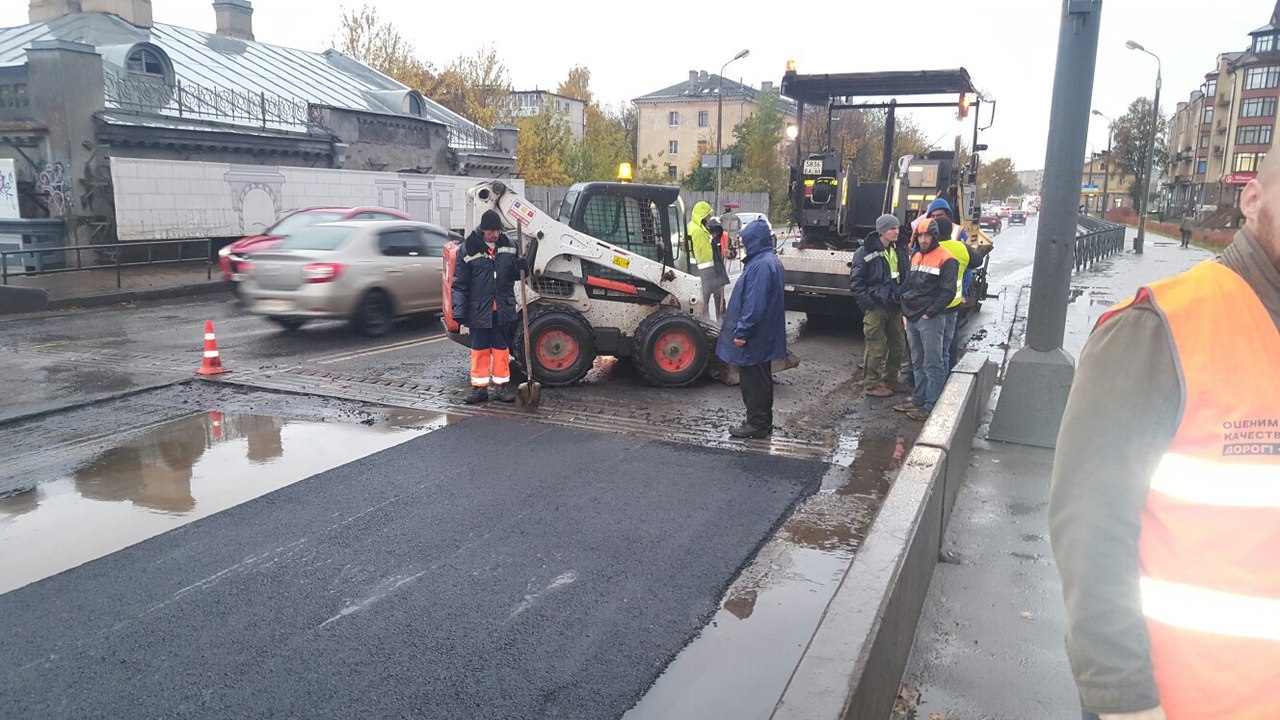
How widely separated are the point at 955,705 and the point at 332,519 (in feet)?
12.9

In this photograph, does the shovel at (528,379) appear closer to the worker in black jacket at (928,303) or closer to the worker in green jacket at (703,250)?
the worker in black jacket at (928,303)

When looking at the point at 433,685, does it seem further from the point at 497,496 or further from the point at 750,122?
the point at 750,122

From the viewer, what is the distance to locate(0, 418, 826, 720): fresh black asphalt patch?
375cm

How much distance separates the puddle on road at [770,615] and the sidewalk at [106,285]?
47.0ft

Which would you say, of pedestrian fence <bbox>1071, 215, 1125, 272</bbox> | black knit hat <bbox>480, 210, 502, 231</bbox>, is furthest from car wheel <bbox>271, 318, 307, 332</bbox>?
pedestrian fence <bbox>1071, 215, 1125, 272</bbox>

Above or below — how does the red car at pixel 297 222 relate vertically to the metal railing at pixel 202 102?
below

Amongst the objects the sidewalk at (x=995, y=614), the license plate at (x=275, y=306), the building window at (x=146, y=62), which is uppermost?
the building window at (x=146, y=62)

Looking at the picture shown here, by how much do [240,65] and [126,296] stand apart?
50.3ft

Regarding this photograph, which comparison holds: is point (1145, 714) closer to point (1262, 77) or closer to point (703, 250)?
point (703, 250)

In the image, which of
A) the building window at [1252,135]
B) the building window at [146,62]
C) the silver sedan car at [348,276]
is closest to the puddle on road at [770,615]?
the silver sedan car at [348,276]

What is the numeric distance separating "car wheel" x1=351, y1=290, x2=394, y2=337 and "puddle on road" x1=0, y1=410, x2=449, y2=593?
430 cm

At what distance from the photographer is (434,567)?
5.00 m

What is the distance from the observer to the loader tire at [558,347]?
31.4 ft

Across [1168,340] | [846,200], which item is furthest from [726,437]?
[846,200]
